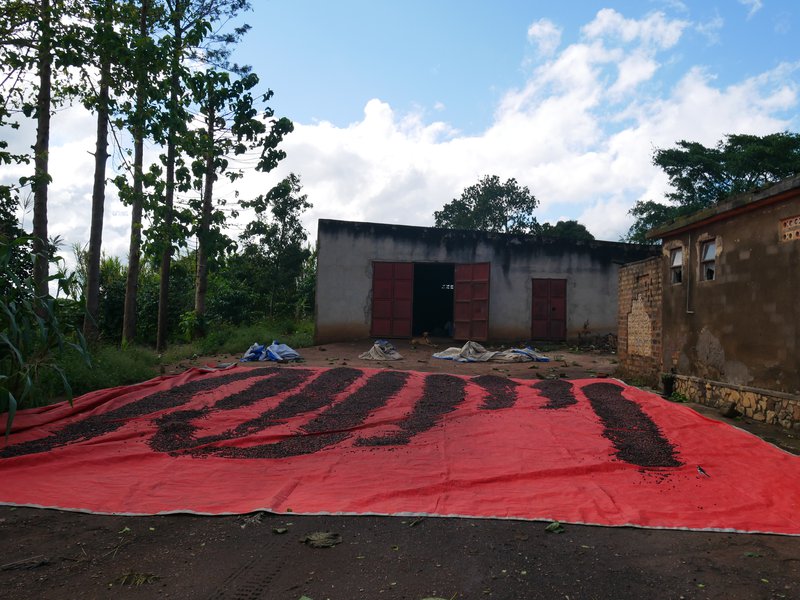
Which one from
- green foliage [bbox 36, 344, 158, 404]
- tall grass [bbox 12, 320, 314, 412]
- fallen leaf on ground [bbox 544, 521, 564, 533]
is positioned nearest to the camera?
fallen leaf on ground [bbox 544, 521, 564, 533]

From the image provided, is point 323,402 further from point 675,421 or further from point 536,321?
point 536,321

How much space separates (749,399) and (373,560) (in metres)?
4.96

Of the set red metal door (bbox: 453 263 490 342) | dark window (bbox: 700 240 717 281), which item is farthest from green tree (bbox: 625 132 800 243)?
dark window (bbox: 700 240 717 281)

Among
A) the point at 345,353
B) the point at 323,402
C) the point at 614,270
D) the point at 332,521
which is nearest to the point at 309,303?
the point at 345,353

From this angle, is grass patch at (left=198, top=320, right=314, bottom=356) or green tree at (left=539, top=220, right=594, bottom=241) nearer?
grass patch at (left=198, top=320, right=314, bottom=356)

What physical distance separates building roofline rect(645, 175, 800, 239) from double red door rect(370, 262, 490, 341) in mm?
5767

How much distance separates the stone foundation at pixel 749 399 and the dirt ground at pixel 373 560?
2976mm

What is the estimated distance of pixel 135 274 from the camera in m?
10.6

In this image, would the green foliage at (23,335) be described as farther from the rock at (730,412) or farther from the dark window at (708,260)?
the dark window at (708,260)

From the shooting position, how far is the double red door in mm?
12641

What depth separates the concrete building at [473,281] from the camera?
497 inches

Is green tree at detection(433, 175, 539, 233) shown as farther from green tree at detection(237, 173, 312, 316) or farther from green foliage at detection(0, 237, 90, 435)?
green foliage at detection(0, 237, 90, 435)

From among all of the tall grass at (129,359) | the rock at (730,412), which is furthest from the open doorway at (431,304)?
the rock at (730,412)

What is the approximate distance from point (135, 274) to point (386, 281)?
5.30 meters
